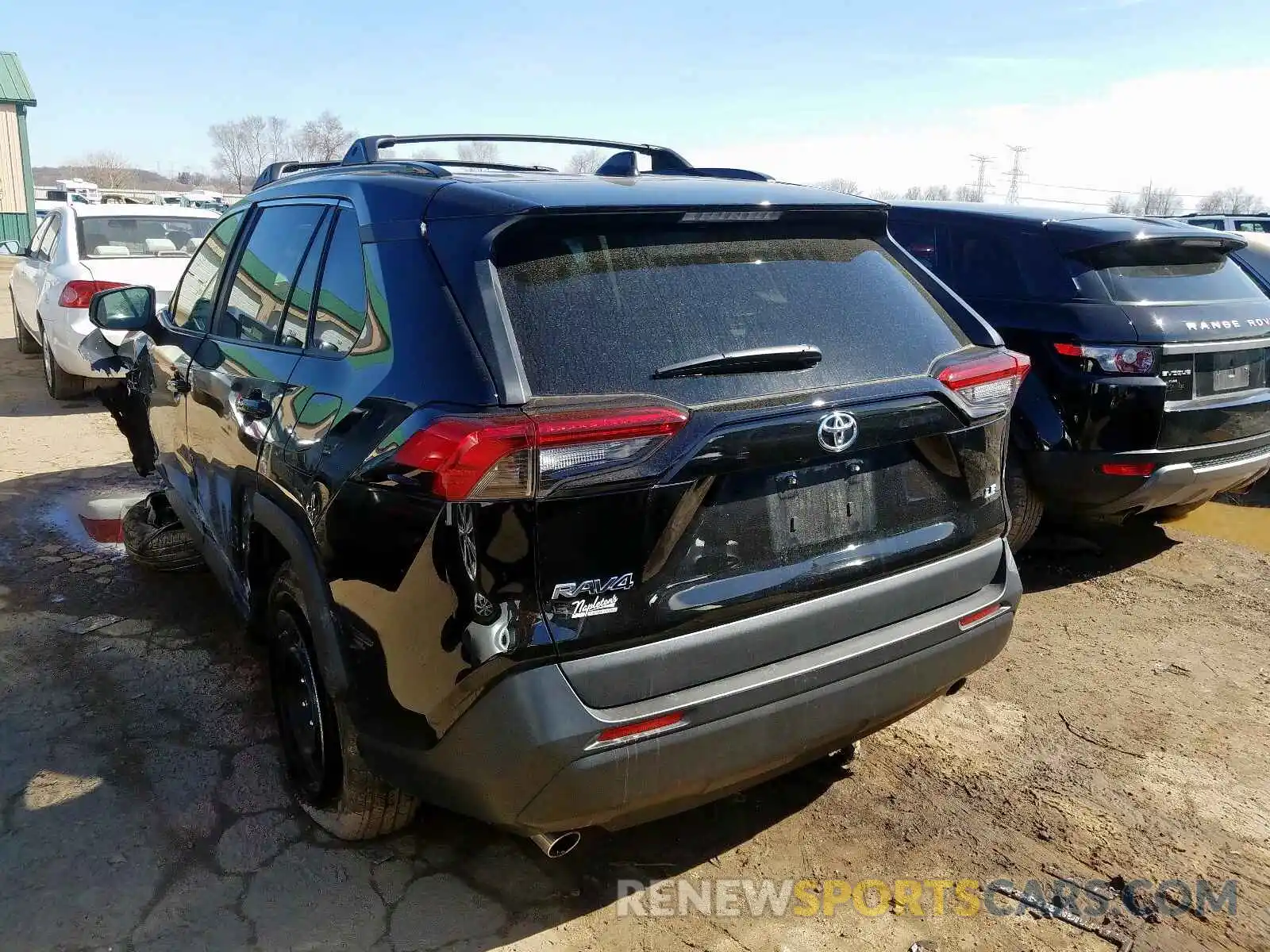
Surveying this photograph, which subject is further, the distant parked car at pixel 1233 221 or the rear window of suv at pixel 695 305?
the distant parked car at pixel 1233 221

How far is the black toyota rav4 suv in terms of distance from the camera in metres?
1.95

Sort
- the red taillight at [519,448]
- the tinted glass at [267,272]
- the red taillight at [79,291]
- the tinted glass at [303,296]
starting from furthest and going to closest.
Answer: the red taillight at [79,291] < the tinted glass at [267,272] < the tinted glass at [303,296] < the red taillight at [519,448]

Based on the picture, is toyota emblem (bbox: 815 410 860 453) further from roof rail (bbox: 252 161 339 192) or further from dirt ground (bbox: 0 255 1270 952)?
roof rail (bbox: 252 161 339 192)

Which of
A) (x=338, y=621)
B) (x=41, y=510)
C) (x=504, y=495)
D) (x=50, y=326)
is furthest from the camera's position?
(x=50, y=326)

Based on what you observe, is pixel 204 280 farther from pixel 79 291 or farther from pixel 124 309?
pixel 79 291

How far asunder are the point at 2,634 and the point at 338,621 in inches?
104

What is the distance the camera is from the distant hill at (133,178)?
90.9m

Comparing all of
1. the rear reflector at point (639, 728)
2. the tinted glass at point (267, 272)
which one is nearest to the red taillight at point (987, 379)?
the rear reflector at point (639, 728)

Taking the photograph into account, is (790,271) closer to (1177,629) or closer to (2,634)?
(1177,629)

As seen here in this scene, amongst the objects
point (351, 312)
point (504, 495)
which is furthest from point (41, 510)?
point (504, 495)

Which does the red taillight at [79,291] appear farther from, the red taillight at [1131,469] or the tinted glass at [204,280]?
the red taillight at [1131,469]

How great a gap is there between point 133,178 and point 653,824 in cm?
10580

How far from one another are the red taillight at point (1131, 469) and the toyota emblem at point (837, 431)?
2629 millimetres

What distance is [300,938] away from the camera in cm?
237
